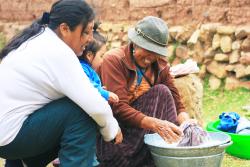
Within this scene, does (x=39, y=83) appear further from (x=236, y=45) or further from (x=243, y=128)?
(x=236, y=45)

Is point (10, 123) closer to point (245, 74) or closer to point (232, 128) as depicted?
point (232, 128)

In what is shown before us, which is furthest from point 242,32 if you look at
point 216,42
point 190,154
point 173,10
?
point 190,154

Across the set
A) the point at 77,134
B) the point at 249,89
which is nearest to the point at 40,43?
the point at 77,134

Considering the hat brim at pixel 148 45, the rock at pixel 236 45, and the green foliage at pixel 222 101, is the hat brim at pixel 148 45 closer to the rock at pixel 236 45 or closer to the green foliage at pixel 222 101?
the green foliage at pixel 222 101

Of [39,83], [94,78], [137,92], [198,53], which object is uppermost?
[39,83]

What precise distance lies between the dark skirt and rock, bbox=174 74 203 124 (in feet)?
2.99

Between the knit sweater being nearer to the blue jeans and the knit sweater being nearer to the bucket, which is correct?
the blue jeans

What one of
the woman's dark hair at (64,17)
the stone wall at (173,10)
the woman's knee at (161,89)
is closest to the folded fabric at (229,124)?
the woman's knee at (161,89)

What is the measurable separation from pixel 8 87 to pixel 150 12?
5.39 metres

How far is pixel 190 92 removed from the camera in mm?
4547

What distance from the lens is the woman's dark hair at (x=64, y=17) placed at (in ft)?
9.85

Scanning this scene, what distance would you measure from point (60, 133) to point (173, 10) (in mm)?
5084

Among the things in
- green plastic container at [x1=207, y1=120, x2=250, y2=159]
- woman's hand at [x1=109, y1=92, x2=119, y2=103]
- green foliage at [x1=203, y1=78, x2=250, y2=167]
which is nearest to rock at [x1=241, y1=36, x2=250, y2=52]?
green foliage at [x1=203, y1=78, x2=250, y2=167]

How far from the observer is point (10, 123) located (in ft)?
9.55
